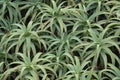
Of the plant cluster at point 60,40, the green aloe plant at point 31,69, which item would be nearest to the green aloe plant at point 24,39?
the plant cluster at point 60,40

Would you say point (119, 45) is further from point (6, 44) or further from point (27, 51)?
point (6, 44)

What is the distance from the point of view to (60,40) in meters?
2.77

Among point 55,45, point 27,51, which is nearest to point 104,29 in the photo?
point 55,45

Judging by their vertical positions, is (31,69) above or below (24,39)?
below

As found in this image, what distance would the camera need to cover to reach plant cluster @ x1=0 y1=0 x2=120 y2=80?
2.54m

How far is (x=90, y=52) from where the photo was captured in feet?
8.57

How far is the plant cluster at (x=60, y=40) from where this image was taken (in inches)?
99.9

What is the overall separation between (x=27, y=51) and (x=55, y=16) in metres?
0.41

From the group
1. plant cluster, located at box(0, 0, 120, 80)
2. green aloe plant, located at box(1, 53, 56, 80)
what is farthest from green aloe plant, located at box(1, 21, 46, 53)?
green aloe plant, located at box(1, 53, 56, 80)

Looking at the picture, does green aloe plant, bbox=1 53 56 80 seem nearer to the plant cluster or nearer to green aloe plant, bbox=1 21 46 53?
the plant cluster

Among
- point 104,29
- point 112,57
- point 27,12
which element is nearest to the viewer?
point 112,57

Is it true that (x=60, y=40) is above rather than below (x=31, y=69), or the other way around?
above

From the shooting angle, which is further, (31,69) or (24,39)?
(24,39)

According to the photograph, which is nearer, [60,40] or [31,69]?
[31,69]
